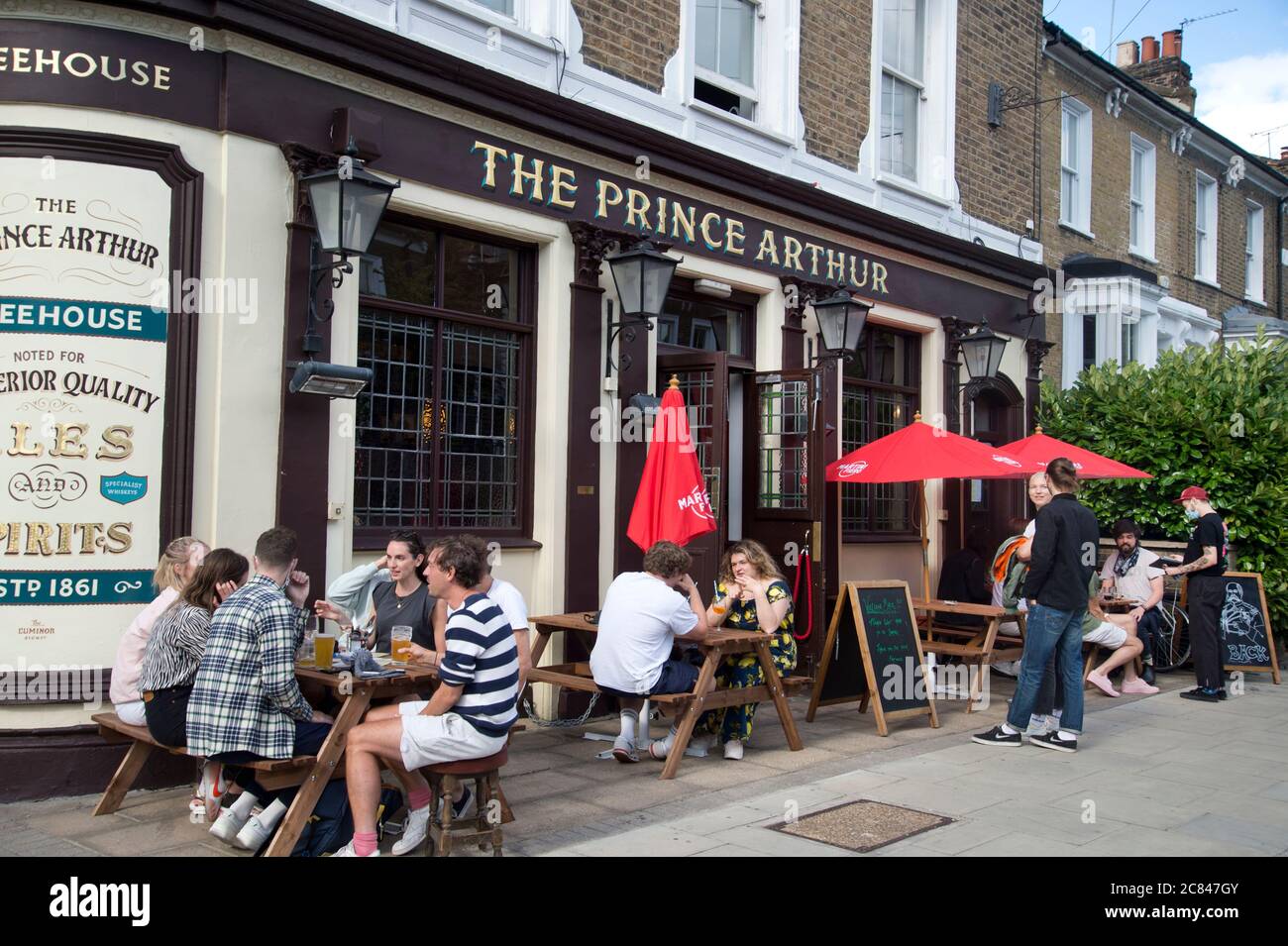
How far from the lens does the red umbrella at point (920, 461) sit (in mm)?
10070

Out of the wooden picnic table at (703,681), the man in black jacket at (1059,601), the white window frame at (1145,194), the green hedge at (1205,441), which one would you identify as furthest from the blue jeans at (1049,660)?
the white window frame at (1145,194)

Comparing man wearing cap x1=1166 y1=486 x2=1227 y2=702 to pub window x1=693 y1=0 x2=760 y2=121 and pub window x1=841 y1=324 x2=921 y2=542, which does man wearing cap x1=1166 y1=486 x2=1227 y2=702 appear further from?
pub window x1=693 y1=0 x2=760 y2=121

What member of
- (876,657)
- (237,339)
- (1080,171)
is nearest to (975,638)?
(876,657)

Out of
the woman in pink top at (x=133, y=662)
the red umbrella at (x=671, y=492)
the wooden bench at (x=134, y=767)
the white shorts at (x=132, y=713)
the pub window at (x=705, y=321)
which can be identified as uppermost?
the pub window at (x=705, y=321)

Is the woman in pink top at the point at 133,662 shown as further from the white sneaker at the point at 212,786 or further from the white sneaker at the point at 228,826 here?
the white sneaker at the point at 228,826

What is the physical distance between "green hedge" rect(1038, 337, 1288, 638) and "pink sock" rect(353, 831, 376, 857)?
10614 millimetres

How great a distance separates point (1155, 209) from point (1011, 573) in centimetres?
1066

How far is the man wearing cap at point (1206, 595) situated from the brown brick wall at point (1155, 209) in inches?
209

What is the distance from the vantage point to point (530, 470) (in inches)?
351

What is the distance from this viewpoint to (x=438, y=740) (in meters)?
5.02

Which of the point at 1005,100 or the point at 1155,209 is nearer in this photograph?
the point at 1005,100

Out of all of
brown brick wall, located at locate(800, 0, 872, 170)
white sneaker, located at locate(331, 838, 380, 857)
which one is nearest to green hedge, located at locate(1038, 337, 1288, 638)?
brown brick wall, located at locate(800, 0, 872, 170)

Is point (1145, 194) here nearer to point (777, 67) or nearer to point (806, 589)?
point (777, 67)

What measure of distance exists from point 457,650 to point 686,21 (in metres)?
6.89
